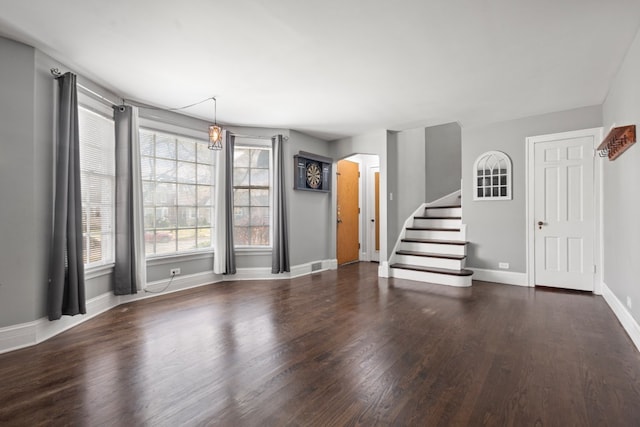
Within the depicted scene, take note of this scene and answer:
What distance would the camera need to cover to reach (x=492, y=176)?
493cm

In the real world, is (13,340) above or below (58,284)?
below

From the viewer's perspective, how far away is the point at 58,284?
2.85 metres

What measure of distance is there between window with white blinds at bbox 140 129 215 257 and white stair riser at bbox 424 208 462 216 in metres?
4.00

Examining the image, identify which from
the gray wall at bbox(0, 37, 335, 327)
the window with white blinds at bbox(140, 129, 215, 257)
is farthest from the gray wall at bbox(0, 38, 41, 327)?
the window with white blinds at bbox(140, 129, 215, 257)

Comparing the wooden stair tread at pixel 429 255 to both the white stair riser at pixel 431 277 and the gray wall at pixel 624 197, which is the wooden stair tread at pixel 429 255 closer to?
the white stair riser at pixel 431 277

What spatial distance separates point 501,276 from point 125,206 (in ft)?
17.3

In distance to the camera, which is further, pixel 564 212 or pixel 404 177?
pixel 404 177

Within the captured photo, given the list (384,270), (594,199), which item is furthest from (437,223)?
(594,199)

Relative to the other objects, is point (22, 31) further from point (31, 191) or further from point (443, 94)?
point (443, 94)

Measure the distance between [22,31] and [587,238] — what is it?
6.36 m

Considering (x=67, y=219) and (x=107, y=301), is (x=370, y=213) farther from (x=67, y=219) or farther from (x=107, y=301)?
(x=67, y=219)

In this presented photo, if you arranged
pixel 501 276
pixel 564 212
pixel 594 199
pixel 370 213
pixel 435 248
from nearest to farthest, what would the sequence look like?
pixel 594 199 < pixel 564 212 < pixel 501 276 < pixel 435 248 < pixel 370 213

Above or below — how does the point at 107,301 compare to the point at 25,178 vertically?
below

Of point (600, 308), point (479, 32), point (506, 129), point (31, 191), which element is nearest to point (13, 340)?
point (31, 191)
